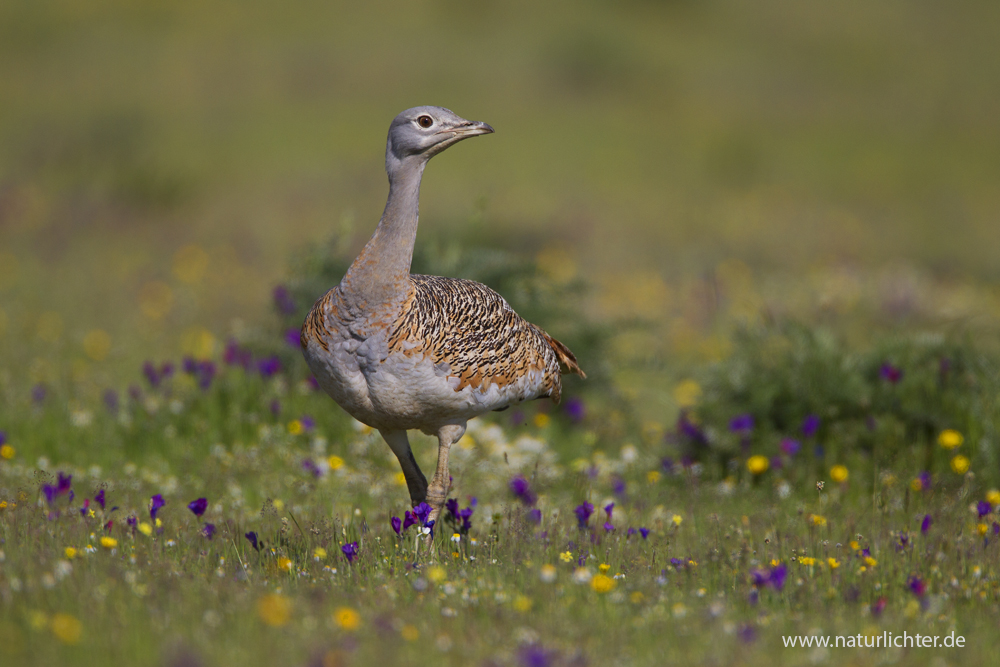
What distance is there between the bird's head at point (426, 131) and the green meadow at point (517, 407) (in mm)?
1651

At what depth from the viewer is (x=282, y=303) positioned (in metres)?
6.19

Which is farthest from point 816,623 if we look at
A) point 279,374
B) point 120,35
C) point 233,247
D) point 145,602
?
point 120,35

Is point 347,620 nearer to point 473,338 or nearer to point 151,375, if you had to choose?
point 473,338

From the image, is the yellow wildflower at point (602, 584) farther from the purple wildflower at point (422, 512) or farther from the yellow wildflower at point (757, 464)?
the yellow wildflower at point (757, 464)

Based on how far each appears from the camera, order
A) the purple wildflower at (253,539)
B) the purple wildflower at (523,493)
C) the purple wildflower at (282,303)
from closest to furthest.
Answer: the purple wildflower at (253,539) → the purple wildflower at (523,493) → the purple wildflower at (282,303)

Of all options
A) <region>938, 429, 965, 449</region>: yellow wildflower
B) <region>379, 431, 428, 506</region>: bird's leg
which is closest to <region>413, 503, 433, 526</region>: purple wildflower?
<region>379, 431, 428, 506</region>: bird's leg

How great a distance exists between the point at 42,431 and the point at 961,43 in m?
25.5

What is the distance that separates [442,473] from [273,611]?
1.88 metres

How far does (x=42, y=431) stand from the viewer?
18.4 ft

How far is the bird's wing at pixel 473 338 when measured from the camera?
12.8 ft

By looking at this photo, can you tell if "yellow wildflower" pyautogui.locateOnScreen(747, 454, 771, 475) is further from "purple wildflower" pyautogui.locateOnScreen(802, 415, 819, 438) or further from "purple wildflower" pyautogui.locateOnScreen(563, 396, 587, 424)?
"purple wildflower" pyautogui.locateOnScreen(563, 396, 587, 424)

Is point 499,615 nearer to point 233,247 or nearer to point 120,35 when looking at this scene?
point 233,247

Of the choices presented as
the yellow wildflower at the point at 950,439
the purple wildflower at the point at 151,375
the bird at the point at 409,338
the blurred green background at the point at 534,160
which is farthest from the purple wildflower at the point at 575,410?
the purple wildflower at the point at 151,375

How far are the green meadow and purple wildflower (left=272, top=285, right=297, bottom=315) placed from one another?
35mm
